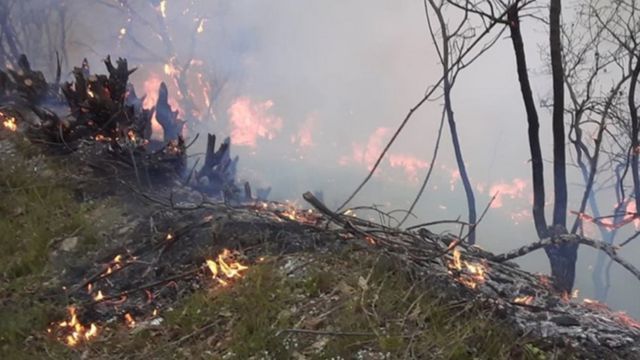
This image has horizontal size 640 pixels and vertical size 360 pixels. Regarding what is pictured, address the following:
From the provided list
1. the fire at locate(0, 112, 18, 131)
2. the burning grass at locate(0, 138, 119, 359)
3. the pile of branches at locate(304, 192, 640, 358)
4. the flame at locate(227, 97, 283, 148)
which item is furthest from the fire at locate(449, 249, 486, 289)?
the flame at locate(227, 97, 283, 148)

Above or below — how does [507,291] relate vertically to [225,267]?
above

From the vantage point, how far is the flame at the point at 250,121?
35.2 meters

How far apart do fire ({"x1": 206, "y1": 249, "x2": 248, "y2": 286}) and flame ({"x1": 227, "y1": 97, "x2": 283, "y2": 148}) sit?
102 ft

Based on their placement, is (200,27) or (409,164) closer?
(200,27)

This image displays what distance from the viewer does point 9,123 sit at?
6.96m

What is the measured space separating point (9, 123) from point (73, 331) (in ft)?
15.5

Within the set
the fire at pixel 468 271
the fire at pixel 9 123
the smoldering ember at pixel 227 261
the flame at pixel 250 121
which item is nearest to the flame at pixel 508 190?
the flame at pixel 250 121

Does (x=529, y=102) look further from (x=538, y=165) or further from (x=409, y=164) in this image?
(x=409, y=164)

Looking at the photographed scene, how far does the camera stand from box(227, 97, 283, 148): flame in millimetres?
35219

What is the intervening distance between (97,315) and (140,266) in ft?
1.92

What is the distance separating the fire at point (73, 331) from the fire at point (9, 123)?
4376 mm

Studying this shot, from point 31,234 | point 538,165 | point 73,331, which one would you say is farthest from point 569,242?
point 31,234

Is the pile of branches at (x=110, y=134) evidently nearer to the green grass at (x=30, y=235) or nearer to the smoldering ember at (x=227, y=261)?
the smoldering ember at (x=227, y=261)

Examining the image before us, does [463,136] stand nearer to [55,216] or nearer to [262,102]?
[262,102]
